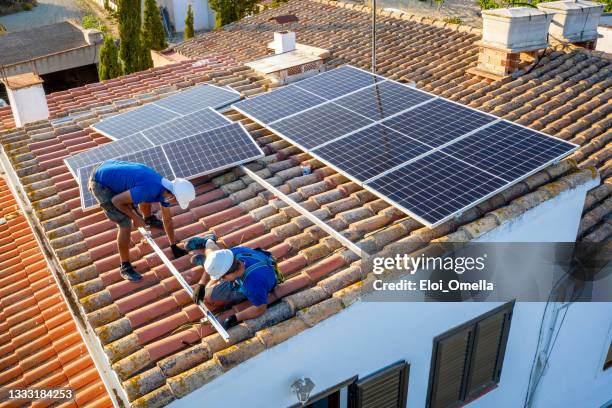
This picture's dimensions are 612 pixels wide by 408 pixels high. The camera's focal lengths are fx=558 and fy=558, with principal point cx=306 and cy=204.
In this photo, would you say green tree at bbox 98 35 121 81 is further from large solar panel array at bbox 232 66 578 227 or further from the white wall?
the white wall

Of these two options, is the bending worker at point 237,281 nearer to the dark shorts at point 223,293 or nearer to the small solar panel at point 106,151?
the dark shorts at point 223,293

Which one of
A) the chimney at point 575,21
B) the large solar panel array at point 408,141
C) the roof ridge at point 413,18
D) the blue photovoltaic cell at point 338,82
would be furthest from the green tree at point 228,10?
the large solar panel array at point 408,141

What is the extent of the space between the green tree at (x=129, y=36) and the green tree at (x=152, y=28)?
3917 mm

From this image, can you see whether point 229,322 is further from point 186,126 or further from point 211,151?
point 186,126

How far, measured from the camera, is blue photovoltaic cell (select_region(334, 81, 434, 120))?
1009 centimetres

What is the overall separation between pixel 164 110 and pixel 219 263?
6258 millimetres

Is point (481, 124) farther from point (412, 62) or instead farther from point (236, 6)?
point (236, 6)

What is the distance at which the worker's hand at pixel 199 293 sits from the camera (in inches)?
258

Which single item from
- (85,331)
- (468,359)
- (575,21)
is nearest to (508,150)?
(468,359)

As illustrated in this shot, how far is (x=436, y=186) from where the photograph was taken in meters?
7.89

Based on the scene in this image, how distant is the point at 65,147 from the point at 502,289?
8.36 meters

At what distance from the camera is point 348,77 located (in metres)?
11.8

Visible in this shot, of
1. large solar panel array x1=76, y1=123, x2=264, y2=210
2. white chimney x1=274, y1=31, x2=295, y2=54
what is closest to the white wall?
large solar panel array x1=76, y1=123, x2=264, y2=210

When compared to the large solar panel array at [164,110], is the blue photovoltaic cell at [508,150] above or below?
above
